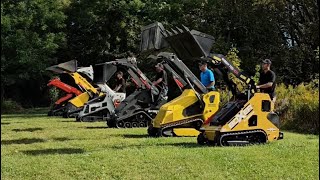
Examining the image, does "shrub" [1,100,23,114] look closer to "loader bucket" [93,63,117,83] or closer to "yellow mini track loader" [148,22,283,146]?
"loader bucket" [93,63,117,83]

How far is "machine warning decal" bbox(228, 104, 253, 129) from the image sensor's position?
9102 mm

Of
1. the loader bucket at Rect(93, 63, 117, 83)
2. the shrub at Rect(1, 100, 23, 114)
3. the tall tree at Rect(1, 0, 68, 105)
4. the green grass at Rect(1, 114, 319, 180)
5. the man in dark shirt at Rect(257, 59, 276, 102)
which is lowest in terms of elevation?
the green grass at Rect(1, 114, 319, 180)

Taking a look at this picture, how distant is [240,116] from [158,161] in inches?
95.3

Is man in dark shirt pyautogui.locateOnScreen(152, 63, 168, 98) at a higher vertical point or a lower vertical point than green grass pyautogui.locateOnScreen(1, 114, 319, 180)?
higher

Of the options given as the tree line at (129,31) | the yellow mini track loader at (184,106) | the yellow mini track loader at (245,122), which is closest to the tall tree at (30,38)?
the tree line at (129,31)

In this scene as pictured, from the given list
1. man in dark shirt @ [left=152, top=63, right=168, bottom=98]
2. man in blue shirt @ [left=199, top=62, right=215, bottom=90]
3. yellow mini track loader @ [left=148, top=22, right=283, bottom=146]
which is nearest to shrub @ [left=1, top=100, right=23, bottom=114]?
man in dark shirt @ [left=152, top=63, right=168, bottom=98]

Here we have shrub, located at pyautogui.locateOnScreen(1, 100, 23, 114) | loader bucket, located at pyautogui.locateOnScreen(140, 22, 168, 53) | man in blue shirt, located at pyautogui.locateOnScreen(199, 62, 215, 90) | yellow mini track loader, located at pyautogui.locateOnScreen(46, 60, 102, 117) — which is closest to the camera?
man in blue shirt, located at pyautogui.locateOnScreen(199, 62, 215, 90)

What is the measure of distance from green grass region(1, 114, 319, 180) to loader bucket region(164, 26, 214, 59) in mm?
1861

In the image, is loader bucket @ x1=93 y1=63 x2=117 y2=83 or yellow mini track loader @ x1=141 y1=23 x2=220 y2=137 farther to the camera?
loader bucket @ x1=93 y1=63 x2=117 y2=83

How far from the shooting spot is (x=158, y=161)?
7.39 metres

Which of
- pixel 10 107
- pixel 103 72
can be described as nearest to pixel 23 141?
pixel 103 72

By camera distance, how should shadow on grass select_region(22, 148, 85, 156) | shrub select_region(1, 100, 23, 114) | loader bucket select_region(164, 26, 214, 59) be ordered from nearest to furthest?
shadow on grass select_region(22, 148, 85, 156) → loader bucket select_region(164, 26, 214, 59) → shrub select_region(1, 100, 23, 114)

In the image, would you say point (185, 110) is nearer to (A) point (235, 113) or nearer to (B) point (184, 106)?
(B) point (184, 106)

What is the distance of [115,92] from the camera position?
16.6 metres
